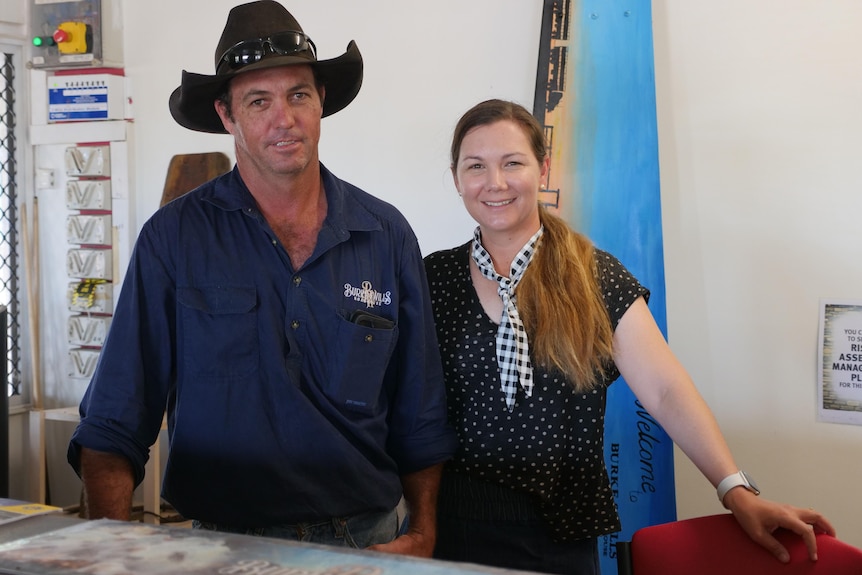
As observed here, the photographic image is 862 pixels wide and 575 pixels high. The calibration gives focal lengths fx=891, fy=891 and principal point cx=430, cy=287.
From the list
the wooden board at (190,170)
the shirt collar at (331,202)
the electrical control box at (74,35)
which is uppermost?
the electrical control box at (74,35)

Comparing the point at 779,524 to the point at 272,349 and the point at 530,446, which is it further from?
the point at 272,349

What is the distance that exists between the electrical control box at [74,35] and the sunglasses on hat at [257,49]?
8.88 ft

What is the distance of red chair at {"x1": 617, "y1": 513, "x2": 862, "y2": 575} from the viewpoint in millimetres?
1608

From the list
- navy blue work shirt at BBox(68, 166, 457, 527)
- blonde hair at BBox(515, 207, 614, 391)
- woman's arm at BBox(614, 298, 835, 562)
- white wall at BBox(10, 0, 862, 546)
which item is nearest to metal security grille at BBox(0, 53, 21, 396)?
white wall at BBox(10, 0, 862, 546)

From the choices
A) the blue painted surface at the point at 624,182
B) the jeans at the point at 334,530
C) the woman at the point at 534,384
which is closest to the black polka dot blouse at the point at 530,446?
the woman at the point at 534,384

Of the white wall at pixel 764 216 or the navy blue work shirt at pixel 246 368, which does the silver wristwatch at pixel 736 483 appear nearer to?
the navy blue work shirt at pixel 246 368

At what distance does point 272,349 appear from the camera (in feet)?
5.75

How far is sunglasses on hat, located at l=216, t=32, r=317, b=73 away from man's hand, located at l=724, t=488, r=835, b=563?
1.28 m

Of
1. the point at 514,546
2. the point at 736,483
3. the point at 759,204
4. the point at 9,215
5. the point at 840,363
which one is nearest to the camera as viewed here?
the point at 736,483

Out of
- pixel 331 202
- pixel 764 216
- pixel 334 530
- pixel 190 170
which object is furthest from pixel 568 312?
pixel 190 170

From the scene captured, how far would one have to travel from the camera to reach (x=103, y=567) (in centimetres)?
97

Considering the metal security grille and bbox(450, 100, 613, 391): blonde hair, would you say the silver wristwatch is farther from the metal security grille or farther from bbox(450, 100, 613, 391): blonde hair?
the metal security grille

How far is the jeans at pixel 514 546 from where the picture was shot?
198cm

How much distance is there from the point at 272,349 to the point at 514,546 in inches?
27.9
